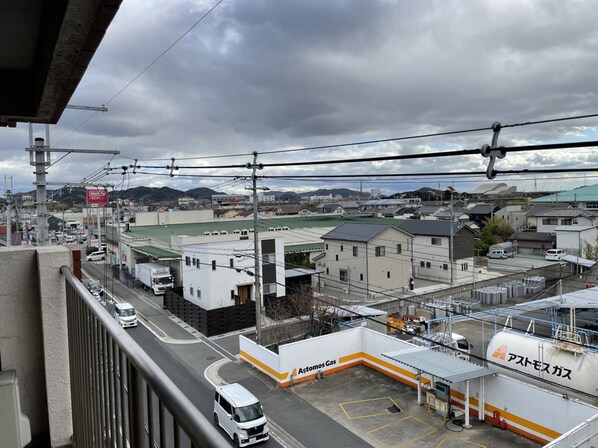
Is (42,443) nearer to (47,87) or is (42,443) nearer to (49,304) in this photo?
(49,304)

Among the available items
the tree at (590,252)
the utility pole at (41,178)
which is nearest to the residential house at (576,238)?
the tree at (590,252)

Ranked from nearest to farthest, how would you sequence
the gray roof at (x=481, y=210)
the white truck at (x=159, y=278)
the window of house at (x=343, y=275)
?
the white truck at (x=159, y=278) < the window of house at (x=343, y=275) < the gray roof at (x=481, y=210)

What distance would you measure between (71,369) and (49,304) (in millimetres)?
341

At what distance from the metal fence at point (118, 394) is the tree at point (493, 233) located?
30.9 meters

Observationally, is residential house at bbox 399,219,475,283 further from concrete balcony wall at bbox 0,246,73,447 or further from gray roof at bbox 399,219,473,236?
concrete balcony wall at bbox 0,246,73,447

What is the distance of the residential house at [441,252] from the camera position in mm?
21312

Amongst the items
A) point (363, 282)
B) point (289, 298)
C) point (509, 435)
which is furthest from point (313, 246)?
point (509, 435)

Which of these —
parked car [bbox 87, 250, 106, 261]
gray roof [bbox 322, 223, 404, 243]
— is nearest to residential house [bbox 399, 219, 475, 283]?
gray roof [bbox 322, 223, 404, 243]

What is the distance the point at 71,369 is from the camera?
2008 millimetres

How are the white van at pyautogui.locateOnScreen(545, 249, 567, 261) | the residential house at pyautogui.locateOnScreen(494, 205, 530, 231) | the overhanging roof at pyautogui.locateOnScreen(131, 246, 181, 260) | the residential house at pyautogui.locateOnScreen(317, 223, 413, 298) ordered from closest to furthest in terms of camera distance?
the overhanging roof at pyautogui.locateOnScreen(131, 246, 181, 260)
the residential house at pyautogui.locateOnScreen(317, 223, 413, 298)
the white van at pyautogui.locateOnScreen(545, 249, 567, 261)
the residential house at pyautogui.locateOnScreen(494, 205, 530, 231)

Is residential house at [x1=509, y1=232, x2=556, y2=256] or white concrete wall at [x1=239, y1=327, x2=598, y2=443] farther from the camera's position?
residential house at [x1=509, y1=232, x2=556, y2=256]

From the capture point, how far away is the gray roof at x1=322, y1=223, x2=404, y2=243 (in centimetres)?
1881

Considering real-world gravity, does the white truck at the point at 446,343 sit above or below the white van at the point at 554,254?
below

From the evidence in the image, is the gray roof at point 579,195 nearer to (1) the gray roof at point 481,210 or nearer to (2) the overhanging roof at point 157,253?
(1) the gray roof at point 481,210
